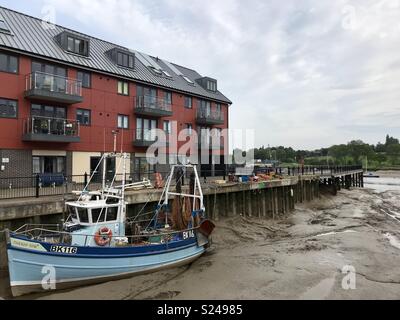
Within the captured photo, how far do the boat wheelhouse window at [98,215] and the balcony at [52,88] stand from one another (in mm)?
13487

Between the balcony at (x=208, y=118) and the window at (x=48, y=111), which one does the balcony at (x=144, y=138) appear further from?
the balcony at (x=208, y=118)

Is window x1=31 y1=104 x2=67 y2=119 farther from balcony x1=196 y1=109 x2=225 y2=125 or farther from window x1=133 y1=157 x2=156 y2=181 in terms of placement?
balcony x1=196 y1=109 x2=225 y2=125

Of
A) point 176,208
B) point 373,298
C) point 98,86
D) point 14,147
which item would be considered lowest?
point 373,298

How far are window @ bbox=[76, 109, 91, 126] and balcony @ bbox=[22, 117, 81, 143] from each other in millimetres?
1324

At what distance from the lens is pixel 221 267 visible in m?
14.8

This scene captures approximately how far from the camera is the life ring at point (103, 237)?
511 inches

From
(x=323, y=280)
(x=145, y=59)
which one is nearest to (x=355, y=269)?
(x=323, y=280)

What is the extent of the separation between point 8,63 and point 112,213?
15.7 m

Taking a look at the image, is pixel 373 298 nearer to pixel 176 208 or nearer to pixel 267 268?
pixel 267 268

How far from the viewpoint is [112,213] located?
1395 cm

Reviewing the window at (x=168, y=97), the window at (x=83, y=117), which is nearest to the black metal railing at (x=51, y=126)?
the window at (x=83, y=117)

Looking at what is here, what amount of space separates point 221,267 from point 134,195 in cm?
633

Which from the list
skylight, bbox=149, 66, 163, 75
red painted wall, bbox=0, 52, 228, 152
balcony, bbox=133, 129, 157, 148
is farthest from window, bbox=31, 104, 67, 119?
skylight, bbox=149, 66, 163, 75
